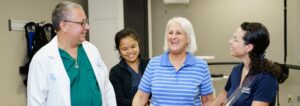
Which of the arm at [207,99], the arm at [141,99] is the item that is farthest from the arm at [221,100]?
the arm at [141,99]

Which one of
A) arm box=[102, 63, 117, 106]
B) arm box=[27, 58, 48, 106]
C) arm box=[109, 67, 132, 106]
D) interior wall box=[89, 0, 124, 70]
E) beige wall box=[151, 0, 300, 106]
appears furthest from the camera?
beige wall box=[151, 0, 300, 106]

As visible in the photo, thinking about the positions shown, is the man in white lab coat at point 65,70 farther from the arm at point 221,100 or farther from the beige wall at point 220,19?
the beige wall at point 220,19

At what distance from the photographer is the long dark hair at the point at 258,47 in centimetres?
176

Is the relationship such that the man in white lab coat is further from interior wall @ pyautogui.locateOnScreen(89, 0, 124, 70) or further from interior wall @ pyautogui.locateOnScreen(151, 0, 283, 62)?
interior wall @ pyautogui.locateOnScreen(151, 0, 283, 62)

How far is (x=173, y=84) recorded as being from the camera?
188 cm

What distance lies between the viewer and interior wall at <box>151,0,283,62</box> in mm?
4740

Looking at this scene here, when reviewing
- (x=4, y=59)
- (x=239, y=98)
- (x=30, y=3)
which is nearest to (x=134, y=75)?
(x=239, y=98)

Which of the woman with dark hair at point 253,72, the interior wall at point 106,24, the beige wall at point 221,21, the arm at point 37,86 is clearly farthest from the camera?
the beige wall at point 221,21

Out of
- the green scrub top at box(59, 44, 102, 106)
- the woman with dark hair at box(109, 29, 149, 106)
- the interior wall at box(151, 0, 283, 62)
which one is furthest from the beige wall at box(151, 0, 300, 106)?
the green scrub top at box(59, 44, 102, 106)

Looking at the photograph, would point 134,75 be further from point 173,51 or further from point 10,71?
point 10,71

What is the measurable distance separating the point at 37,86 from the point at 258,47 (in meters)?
1.25

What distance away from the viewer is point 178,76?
190 cm

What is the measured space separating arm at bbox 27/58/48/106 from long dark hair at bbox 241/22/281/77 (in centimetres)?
115

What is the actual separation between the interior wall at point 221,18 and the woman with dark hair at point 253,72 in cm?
309
